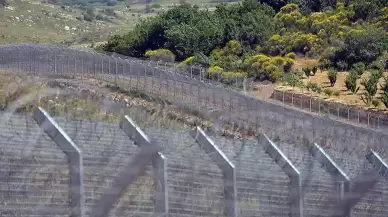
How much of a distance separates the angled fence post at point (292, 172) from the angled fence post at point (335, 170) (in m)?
0.46

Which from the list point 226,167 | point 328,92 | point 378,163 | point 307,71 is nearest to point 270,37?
point 307,71

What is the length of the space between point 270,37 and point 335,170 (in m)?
35.8

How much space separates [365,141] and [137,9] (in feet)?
322

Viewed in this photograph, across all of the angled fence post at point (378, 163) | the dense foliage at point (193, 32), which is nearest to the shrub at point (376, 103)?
the dense foliage at point (193, 32)

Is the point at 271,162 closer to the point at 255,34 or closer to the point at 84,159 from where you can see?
the point at 84,159

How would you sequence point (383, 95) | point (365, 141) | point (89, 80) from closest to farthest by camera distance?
point (365, 141) < point (89, 80) < point (383, 95)

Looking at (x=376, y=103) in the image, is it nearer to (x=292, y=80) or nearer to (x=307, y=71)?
(x=292, y=80)

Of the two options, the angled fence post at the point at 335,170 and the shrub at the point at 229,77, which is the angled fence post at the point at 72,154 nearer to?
the angled fence post at the point at 335,170

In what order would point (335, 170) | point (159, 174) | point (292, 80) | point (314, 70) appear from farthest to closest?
point (314, 70)
point (292, 80)
point (335, 170)
point (159, 174)

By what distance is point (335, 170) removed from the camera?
26.8ft

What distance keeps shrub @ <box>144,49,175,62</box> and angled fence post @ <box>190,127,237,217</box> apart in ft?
110

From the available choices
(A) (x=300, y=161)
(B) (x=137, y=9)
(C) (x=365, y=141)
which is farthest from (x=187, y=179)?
(B) (x=137, y=9)

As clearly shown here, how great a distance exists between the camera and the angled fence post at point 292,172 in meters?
7.73

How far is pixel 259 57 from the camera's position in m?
38.5
